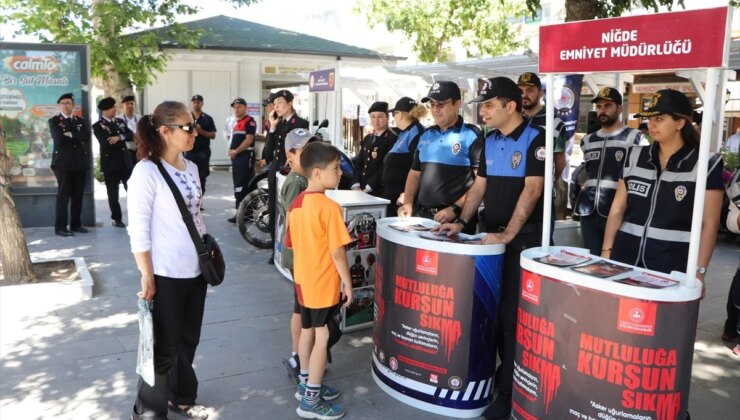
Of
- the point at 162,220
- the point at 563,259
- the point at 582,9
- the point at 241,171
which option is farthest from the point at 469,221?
the point at 241,171

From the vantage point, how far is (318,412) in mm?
3705

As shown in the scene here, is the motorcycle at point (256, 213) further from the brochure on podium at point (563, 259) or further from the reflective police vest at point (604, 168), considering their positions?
the brochure on podium at point (563, 259)

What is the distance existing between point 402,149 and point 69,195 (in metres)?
5.39

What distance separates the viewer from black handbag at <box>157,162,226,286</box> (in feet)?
10.9

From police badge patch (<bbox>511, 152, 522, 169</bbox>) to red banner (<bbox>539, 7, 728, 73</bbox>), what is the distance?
0.66 metres

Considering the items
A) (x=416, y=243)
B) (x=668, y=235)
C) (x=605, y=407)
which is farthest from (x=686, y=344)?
(x=416, y=243)

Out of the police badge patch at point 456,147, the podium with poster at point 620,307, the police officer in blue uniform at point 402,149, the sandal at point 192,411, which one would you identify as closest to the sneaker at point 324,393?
the sandal at point 192,411

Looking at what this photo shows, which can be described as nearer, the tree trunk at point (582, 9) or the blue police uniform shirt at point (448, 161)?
the blue police uniform shirt at point (448, 161)

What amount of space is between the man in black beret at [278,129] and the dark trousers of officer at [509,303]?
12.1 ft

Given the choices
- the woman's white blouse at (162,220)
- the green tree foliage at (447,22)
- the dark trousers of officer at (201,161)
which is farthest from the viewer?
the green tree foliage at (447,22)

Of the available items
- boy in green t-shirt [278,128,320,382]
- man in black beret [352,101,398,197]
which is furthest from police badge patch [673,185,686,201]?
man in black beret [352,101,398,197]

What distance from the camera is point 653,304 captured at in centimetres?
268

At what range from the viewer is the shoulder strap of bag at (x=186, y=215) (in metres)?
3.32

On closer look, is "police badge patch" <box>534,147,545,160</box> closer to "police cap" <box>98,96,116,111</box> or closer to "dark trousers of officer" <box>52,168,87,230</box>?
"dark trousers of officer" <box>52,168,87,230</box>
